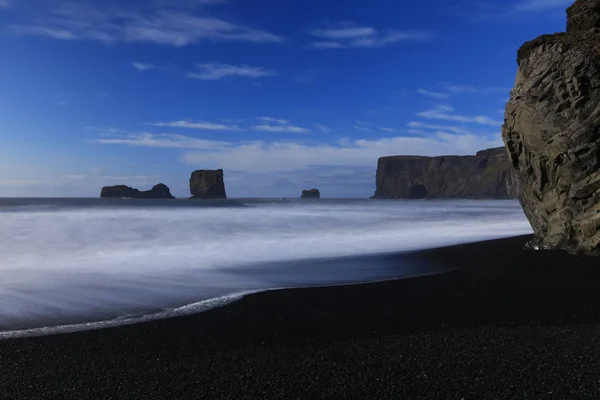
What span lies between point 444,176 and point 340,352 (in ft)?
524

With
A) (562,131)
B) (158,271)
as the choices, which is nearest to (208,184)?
(158,271)

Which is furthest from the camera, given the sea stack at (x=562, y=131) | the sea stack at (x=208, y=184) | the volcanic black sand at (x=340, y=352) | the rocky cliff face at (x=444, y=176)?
the sea stack at (x=208, y=184)

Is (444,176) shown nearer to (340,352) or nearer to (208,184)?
(208,184)

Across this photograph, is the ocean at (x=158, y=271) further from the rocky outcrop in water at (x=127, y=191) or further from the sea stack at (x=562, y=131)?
the rocky outcrop in water at (x=127, y=191)

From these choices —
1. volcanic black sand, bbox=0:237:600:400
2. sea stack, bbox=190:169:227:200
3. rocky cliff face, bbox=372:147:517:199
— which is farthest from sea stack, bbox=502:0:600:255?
sea stack, bbox=190:169:227:200

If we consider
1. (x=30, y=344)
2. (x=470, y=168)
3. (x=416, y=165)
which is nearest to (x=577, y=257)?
Result: (x=30, y=344)

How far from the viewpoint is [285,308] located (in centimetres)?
637

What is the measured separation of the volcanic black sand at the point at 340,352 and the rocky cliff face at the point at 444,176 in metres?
135

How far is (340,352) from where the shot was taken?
4441 millimetres

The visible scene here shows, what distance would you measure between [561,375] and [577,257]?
7.53 m

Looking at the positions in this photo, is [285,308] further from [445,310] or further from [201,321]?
[445,310]

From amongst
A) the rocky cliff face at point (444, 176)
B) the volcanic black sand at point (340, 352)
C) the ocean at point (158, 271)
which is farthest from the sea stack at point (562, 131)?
the rocky cliff face at point (444, 176)

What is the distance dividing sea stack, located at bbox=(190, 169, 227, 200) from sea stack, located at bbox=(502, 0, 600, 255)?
435 feet

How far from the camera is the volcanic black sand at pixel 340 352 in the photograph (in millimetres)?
3600
